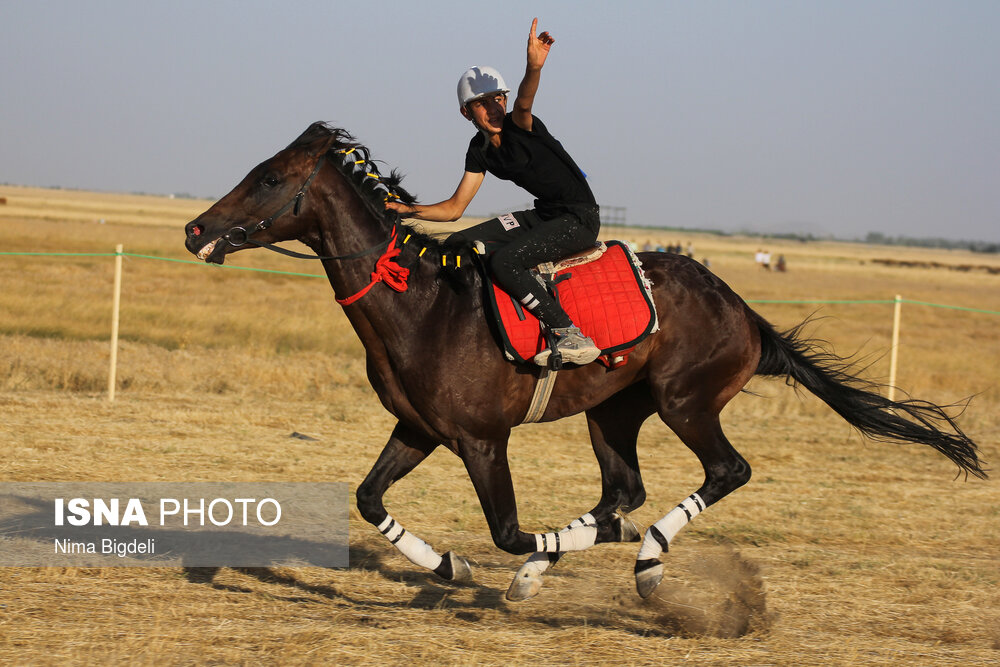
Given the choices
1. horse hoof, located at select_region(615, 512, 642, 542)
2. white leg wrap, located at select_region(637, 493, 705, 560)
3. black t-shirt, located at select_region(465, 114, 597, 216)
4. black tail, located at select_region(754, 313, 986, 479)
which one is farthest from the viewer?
black tail, located at select_region(754, 313, 986, 479)

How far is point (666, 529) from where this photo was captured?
213 inches

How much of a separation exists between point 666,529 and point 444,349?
1.70 metres

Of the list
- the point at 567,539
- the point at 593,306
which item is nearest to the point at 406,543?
the point at 567,539

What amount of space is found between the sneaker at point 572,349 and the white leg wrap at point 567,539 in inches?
40.1

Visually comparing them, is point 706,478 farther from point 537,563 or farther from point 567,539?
point 537,563

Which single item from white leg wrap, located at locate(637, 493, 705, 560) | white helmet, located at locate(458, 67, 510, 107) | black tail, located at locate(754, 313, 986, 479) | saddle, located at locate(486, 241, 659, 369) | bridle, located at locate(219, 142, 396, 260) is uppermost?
white helmet, located at locate(458, 67, 510, 107)

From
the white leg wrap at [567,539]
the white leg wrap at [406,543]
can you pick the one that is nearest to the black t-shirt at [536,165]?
the white leg wrap at [567,539]

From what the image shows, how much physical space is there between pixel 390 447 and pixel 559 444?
5.68 meters

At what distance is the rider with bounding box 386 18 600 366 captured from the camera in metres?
5.07

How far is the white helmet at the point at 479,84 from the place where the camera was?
199 inches

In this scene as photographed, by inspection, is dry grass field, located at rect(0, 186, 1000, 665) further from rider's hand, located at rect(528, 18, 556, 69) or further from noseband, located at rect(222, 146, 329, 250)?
rider's hand, located at rect(528, 18, 556, 69)

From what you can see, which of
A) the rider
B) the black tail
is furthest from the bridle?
the black tail

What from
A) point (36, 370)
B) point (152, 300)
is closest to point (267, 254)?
point (152, 300)

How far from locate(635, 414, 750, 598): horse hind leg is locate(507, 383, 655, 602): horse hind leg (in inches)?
13.3
